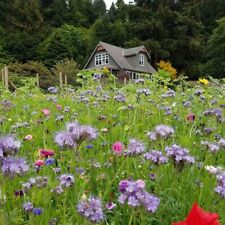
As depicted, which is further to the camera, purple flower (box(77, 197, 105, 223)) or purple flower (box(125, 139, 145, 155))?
purple flower (box(125, 139, 145, 155))

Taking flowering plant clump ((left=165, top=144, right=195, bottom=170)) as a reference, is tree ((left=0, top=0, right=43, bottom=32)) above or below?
above

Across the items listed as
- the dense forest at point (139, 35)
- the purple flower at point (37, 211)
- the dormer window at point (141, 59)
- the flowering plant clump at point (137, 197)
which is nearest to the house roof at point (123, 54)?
the dormer window at point (141, 59)

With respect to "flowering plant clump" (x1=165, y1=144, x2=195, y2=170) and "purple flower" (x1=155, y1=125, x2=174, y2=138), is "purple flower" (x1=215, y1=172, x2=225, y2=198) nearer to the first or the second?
"flowering plant clump" (x1=165, y1=144, x2=195, y2=170)

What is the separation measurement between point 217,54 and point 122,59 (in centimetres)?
864

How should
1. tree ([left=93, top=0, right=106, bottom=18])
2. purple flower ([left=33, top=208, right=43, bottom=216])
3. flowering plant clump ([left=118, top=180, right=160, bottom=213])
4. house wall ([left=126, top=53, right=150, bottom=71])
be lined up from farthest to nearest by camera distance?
tree ([left=93, top=0, right=106, bottom=18]), house wall ([left=126, top=53, right=150, bottom=71]), purple flower ([left=33, top=208, right=43, bottom=216]), flowering plant clump ([left=118, top=180, right=160, bottom=213])

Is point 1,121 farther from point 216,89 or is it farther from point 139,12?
point 139,12

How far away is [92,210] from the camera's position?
1321mm

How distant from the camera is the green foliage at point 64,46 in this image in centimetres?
4487

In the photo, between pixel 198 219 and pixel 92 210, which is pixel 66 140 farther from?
pixel 198 219

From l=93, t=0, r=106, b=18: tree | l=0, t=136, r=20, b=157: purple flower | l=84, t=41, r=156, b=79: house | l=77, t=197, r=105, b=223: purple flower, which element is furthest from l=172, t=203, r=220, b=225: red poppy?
l=93, t=0, r=106, b=18: tree

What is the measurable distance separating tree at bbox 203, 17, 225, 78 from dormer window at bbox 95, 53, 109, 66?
9033 millimetres

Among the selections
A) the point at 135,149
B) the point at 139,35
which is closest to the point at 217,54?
the point at 139,35

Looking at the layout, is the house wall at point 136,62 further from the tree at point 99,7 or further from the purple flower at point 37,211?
the purple flower at point 37,211

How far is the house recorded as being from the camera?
124 feet
